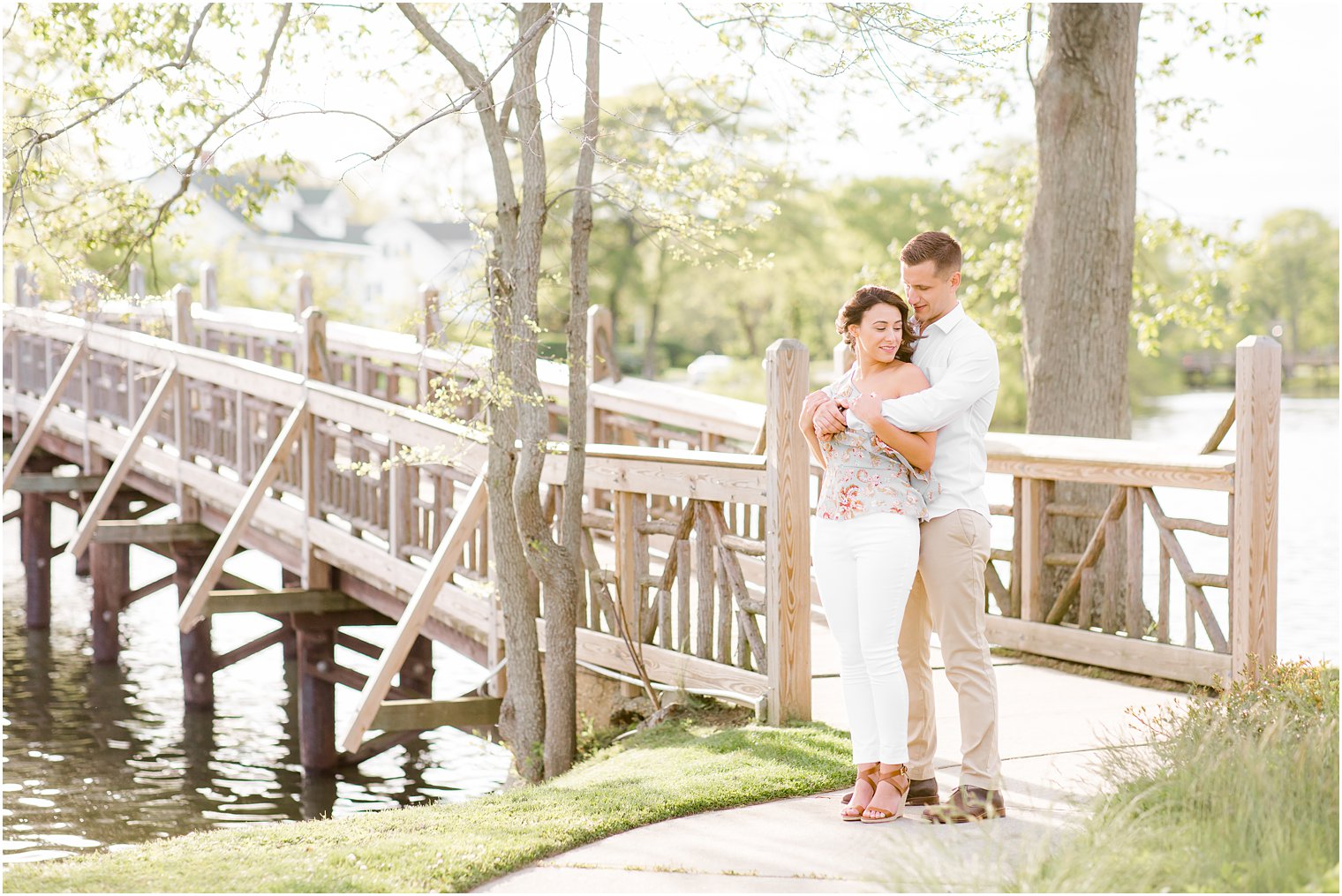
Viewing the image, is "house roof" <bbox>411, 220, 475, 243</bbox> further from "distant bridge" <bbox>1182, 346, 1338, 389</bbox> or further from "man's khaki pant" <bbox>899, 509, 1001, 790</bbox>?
"man's khaki pant" <bbox>899, 509, 1001, 790</bbox>

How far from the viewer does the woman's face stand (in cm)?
473

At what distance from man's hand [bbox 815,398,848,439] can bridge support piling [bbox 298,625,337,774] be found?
25.8 feet

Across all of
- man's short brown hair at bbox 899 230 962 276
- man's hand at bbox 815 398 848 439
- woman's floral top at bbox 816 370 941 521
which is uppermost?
man's short brown hair at bbox 899 230 962 276

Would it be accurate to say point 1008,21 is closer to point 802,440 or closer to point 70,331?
point 802,440

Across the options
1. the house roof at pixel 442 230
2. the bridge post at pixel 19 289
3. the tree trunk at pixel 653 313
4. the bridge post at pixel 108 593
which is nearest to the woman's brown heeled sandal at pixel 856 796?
the bridge post at pixel 108 593

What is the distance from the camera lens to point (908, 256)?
4.86m

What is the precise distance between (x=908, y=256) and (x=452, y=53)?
3.07 m

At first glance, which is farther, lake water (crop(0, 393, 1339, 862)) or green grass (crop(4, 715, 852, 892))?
lake water (crop(0, 393, 1339, 862))

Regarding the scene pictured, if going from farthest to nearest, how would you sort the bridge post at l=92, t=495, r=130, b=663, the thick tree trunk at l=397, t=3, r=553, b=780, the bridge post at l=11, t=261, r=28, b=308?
the bridge post at l=11, t=261, r=28, b=308
the bridge post at l=92, t=495, r=130, b=663
the thick tree trunk at l=397, t=3, r=553, b=780

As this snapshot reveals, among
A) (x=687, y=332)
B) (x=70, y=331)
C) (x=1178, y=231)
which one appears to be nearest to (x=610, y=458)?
(x=1178, y=231)

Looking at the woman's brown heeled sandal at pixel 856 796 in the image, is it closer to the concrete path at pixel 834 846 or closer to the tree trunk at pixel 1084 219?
the concrete path at pixel 834 846

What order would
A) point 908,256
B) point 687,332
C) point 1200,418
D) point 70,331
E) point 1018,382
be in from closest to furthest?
1. point 908,256
2. point 70,331
3. point 1018,382
4. point 1200,418
5. point 687,332

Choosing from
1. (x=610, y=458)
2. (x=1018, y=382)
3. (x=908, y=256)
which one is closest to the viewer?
(x=908, y=256)

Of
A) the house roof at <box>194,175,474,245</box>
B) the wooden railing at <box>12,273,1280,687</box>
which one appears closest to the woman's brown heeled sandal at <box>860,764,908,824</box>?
the wooden railing at <box>12,273,1280,687</box>
